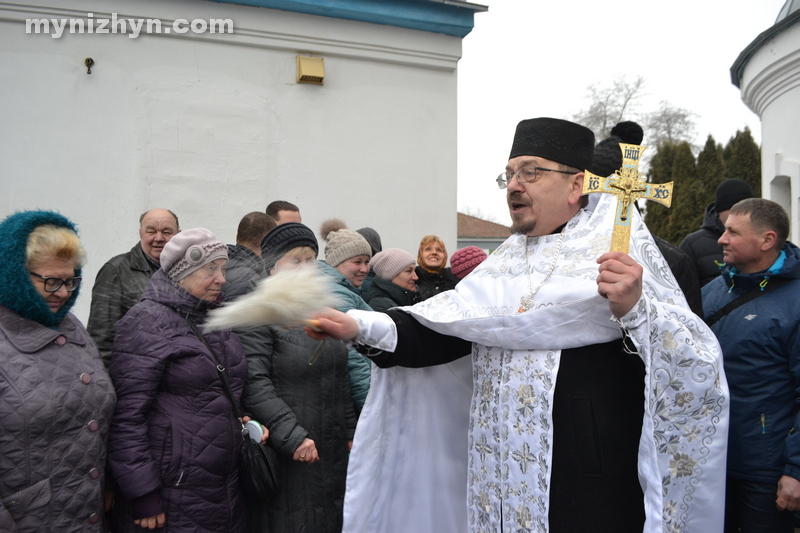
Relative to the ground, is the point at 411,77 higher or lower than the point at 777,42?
lower

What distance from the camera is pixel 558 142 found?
272cm

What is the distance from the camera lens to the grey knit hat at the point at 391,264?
5.05 metres

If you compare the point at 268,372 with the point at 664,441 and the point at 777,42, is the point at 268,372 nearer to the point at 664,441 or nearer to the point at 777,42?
the point at 664,441

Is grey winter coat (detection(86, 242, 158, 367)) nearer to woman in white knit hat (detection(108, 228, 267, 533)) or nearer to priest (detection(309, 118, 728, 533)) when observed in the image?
woman in white knit hat (detection(108, 228, 267, 533))

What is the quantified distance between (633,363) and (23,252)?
254 cm

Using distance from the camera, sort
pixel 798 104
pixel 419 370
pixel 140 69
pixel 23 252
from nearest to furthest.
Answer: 1. pixel 23 252
2. pixel 419 370
3. pixel 140 69
4. pixel 798 104

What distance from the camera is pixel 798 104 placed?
9.80 meters

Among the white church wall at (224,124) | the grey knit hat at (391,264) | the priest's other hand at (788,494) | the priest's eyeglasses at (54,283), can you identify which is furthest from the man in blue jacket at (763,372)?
the white church wall at (224,124)

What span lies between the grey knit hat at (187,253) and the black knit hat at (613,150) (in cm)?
195

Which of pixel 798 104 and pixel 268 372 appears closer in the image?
pixel 268 372

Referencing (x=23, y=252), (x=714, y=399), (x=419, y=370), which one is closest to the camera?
(x=714, y=399)

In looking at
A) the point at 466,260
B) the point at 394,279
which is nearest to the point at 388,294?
the point at 394,279

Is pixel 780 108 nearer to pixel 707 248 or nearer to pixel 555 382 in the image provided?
pixel 707 248

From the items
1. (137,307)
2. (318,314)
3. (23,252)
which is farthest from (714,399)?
(23,252)
